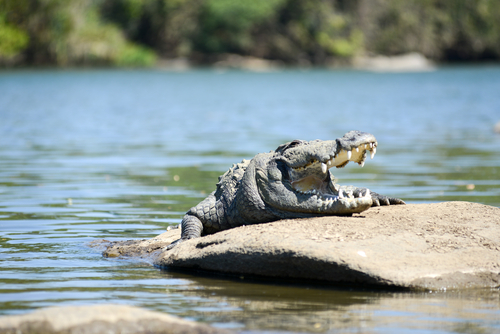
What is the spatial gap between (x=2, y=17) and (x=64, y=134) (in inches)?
1833

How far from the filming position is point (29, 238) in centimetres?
684

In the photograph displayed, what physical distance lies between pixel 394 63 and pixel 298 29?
1313 centimetres

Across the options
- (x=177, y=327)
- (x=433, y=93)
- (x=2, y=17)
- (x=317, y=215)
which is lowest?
(x=177, y=327)

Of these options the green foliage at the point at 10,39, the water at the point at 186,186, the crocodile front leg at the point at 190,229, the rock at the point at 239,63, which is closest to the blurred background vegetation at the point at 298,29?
the rock at the point at 239,63

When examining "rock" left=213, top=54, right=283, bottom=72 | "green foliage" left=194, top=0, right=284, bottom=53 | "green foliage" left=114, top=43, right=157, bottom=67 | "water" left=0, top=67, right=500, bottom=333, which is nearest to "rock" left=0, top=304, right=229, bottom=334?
"water" left=0, top=67, right=500, bottom=333

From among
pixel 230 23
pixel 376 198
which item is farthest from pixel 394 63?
pixel 376 198

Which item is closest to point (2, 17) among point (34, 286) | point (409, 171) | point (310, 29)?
point (310, 29)

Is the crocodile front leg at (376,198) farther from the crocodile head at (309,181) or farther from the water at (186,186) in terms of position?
the water at (186,186)

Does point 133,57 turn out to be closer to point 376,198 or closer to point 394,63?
point 394,63

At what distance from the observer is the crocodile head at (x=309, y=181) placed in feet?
18.1

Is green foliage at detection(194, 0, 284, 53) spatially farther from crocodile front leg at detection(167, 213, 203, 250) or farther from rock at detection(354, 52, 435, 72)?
crocodile front leg at detection(167, 213, 203, 250)

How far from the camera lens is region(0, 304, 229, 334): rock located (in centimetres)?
379

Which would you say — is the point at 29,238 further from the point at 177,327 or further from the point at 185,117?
the point at 185,117

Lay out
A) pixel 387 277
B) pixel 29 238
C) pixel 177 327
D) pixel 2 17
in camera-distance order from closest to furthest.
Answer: pixel 177 327 → pixel 387 277 → pixel 29 238 → pixel 2 17
